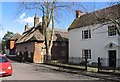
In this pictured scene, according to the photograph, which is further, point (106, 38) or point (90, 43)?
point (90, 43)

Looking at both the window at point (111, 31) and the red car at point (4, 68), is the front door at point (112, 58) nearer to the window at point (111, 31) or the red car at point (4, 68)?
the window at point (111, 31)

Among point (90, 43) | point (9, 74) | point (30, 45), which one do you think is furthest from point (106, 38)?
point (30, 45)

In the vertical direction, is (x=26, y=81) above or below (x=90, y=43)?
below

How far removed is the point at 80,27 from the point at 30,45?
13989mm

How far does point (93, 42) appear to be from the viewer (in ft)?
108

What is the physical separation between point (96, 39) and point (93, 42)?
816 millimetres

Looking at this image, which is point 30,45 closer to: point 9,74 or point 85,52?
point 85,52

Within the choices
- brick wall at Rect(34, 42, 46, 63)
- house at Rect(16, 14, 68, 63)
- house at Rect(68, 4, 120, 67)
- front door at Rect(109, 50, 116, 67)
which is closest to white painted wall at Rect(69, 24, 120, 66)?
house at Rect(68, 4, 120, 67)

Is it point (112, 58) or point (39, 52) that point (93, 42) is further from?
point (39, 52)

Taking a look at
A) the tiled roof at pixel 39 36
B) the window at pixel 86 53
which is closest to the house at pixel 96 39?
the window at pixel 86 53

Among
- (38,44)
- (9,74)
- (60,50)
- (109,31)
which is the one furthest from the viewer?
(60,50)

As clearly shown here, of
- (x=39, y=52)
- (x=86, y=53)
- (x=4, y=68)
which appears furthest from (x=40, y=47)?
(x=4, y=68)

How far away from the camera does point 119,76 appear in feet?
60.8

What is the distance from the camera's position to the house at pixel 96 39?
28059 millimetres
